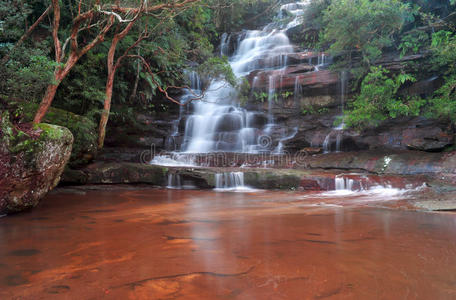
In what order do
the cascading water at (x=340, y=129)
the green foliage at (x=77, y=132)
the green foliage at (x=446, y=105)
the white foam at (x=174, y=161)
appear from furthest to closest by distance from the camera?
the cascading water at (x=340, y=129) → the white foam at (x=174, y=161) → the green foliage at (x=446, y=105) → the green foliage at (x=77, y=132)

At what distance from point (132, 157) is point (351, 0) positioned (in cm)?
1085

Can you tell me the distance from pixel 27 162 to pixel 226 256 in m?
3.70

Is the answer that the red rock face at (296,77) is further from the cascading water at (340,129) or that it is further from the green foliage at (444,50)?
the green foliage at (444,50)

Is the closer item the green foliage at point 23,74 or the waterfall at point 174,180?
the green foliage at point 23,74

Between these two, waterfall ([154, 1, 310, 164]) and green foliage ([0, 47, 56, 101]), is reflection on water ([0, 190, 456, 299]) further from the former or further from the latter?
waterfall ([154, 1, 310, 164])

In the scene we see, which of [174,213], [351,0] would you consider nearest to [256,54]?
[351,0]

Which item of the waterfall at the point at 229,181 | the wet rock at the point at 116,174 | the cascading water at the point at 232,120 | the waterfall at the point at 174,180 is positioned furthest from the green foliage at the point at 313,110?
the wet rock at the point at 116,174

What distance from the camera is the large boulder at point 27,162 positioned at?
13.4ft

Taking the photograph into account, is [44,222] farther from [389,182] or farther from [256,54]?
[256,54]

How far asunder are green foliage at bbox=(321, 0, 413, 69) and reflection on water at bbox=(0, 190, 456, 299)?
8.91 meters

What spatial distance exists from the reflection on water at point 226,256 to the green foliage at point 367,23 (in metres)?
8.91

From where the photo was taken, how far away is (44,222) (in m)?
3.76

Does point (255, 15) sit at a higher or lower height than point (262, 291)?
higher

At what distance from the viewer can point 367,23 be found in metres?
10.8
